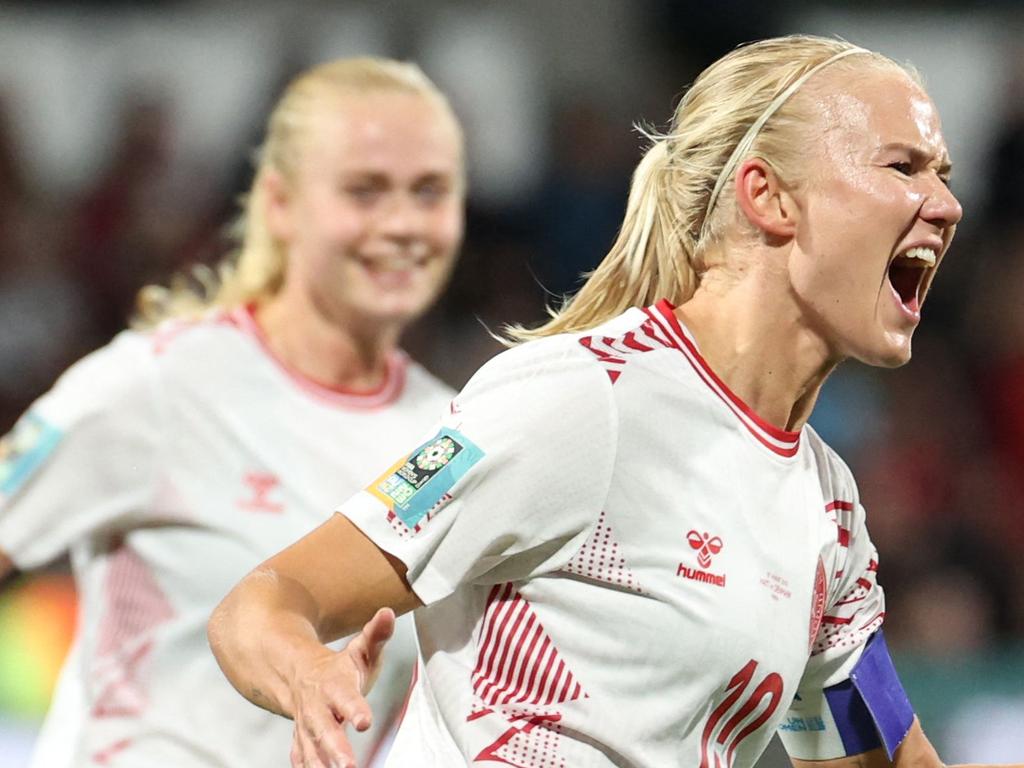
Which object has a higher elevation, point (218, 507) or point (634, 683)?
point (634, 683)

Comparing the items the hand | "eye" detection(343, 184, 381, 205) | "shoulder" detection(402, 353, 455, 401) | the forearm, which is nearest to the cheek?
"eye" detection(343, 184, 381, 205)

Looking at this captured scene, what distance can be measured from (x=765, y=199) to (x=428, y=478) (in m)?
0.64

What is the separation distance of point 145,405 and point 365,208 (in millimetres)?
693

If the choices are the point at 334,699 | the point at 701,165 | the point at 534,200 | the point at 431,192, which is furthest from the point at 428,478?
the point at 534,200

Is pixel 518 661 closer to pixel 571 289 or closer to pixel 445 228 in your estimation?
pixel 445 228

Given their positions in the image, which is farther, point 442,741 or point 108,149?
point 108,149

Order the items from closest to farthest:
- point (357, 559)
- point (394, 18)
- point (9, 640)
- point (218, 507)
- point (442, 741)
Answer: point (357, 559), point (442, 741), point (218, 507), point (9, 640), point (394, 18)

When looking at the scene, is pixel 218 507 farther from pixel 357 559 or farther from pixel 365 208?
pixel 357 559

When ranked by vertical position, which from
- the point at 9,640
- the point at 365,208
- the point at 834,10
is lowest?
the point at 9,640

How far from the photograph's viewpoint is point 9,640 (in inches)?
196

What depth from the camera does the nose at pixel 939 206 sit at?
2.36m

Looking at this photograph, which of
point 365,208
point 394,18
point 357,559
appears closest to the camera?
point 357,559

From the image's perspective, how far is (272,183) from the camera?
13.5 feet

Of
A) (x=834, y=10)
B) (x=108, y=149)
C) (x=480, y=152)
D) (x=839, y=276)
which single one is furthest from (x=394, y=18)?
(x=839, y=276)
